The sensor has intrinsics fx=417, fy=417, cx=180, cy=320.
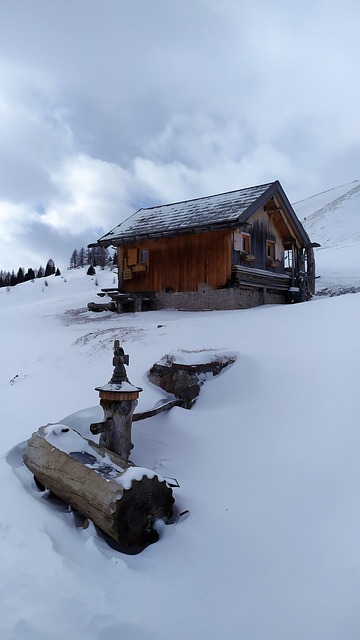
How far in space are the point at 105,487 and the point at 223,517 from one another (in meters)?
1.27

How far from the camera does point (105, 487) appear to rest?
160 inches

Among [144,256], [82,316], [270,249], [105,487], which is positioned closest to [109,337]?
[82,316]

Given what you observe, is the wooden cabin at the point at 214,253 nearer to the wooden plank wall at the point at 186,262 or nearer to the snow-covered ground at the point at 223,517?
the wooden plank wall at the point at 186,262

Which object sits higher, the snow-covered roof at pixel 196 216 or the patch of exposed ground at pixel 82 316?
the snow-covered roof at pixel 196 216

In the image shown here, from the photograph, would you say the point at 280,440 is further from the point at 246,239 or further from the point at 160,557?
the point at 246,239

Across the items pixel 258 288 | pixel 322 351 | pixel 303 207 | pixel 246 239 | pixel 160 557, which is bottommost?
pixel 160 557

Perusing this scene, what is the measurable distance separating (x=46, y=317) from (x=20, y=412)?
1274 centimetres

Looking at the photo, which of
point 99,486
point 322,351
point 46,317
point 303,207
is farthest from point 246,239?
point 303,207

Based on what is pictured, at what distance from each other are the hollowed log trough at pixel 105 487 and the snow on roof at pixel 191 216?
12.8 meters

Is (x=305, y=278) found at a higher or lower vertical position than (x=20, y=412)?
higher

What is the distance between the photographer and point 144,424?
613 centimetres

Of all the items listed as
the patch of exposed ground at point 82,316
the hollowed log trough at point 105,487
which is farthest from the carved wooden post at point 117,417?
the patch of exposed ground at point 82,316

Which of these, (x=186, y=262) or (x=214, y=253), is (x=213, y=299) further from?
(x=186, y=262)

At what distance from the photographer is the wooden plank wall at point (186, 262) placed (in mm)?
17141
